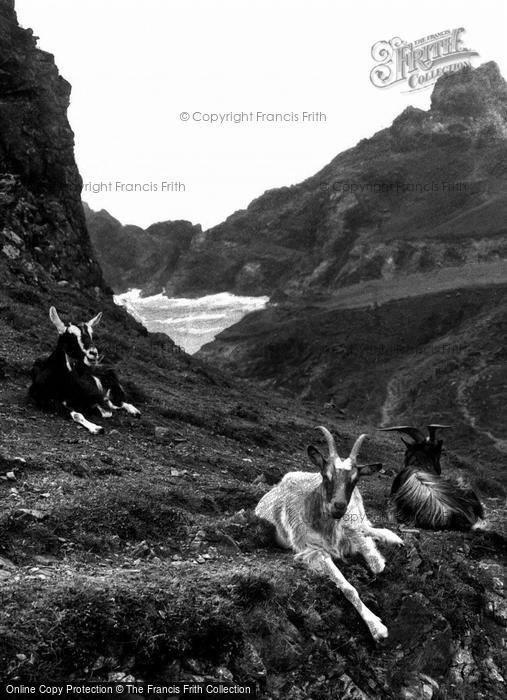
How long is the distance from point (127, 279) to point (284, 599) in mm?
179402

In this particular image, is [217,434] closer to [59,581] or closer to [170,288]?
[59,581]

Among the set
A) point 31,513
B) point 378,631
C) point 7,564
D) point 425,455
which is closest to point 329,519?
point 378,631

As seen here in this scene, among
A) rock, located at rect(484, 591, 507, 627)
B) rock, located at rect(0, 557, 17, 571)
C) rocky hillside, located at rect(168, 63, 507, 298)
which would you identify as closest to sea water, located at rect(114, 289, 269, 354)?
rocky hillside, located at rect(168, 63, 507, 298)

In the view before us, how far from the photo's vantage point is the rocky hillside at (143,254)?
176 metres

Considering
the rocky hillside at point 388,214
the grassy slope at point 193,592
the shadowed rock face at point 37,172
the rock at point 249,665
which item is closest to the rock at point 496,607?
the grassy slope at point 193,592

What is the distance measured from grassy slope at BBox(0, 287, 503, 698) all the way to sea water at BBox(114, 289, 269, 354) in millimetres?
93977

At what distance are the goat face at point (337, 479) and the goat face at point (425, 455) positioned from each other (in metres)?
5.60

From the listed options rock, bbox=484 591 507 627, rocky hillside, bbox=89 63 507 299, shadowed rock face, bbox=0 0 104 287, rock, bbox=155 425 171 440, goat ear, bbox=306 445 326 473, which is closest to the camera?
rock, bbox=484 591 507 627

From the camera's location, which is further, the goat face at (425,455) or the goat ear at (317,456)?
the goat face at (425,455)

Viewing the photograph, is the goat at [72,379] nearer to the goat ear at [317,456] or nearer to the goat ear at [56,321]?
the goat ear at [56,321]

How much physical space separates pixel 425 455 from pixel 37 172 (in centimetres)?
2972

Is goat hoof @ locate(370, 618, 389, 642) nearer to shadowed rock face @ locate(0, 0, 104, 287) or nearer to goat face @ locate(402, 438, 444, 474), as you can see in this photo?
goat face @ locate(402, 438, 444, 474)

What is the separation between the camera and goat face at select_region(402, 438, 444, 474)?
13.6m

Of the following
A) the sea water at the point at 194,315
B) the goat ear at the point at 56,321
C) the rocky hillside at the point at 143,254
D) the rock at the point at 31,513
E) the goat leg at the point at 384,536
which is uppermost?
the rocky hillside at the point at 143,254
